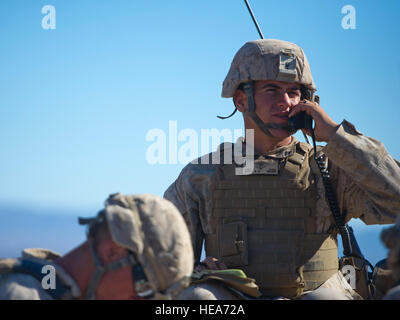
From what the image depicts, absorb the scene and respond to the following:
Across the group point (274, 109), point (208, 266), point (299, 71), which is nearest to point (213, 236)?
point (208, 266)

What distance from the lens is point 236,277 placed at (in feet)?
15.9

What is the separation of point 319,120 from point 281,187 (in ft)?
2.23

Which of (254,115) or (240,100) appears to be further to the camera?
(240,100)

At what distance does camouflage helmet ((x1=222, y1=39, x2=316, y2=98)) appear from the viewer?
585 cm

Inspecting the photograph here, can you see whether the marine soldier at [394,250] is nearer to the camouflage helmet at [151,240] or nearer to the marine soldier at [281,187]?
the camouflage helmet at [151,240]

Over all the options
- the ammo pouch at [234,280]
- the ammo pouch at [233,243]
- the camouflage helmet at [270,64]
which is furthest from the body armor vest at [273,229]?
the camouflage helmet at [270,64]

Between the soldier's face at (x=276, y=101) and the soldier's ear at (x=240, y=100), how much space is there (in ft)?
0.64

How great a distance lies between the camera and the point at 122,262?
3.27 metres

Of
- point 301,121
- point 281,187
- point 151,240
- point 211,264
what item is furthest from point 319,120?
point 151,240

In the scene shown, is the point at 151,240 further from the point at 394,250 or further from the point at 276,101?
the point at 276,101

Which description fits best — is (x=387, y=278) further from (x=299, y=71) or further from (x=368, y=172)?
(x=299, y=71)

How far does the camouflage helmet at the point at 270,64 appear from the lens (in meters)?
5.85

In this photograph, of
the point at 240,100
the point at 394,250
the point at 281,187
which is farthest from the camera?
the point at 240,100

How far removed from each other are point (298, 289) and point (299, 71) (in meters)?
1.99
